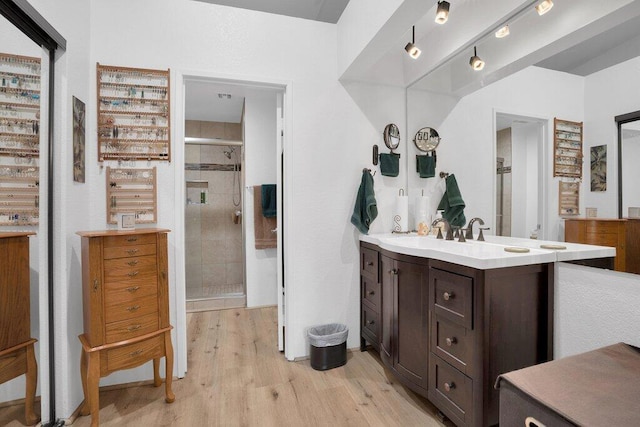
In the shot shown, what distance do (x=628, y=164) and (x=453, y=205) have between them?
1.10m

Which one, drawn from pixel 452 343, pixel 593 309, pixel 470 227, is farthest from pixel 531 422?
pixel 470 227

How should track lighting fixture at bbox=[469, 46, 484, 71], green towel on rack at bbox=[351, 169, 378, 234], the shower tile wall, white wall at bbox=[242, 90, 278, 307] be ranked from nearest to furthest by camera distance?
track lighting fixture at bbox=[469, 46, 484, 71], green towel on rack at bbox=[351, 169, 378, 234], white wall at bbox=[242, 90, 278, 307], the shower tile wall

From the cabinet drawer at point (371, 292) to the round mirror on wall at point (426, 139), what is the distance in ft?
3.81

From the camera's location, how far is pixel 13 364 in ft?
4.59

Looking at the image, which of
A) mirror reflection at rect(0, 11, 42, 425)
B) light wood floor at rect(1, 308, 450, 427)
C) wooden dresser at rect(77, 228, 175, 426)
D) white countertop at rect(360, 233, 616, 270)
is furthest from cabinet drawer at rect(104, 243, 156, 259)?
white countertop at rect(360, 233, 616, 270)

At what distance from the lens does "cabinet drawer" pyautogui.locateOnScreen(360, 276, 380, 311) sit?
7.09 feet

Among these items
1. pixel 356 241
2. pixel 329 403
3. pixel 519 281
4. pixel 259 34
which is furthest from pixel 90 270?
pixel 519 281

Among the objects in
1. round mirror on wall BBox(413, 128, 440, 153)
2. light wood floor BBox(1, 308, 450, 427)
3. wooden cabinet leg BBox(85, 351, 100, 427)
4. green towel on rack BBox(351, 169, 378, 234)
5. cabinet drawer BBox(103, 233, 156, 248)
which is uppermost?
round mirror on wall BBox(413, 128, 440, 153)

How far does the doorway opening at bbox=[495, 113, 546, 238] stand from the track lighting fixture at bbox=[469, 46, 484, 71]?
38 centimetres

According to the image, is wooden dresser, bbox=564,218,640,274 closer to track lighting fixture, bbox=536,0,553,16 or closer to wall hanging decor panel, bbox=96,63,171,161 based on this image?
track lighting fixture, bbox=536,0,553,16

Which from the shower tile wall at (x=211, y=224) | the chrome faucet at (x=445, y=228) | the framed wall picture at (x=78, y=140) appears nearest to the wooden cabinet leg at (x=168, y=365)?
the framed wall picture at (x=78, y=140)

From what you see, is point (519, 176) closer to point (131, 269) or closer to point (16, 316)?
point (131, 269)

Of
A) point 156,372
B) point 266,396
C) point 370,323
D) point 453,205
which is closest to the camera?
point 266,396

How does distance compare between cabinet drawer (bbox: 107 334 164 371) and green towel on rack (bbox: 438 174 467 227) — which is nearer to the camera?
cabinet drawer (bbox: 107 334 164 371)
